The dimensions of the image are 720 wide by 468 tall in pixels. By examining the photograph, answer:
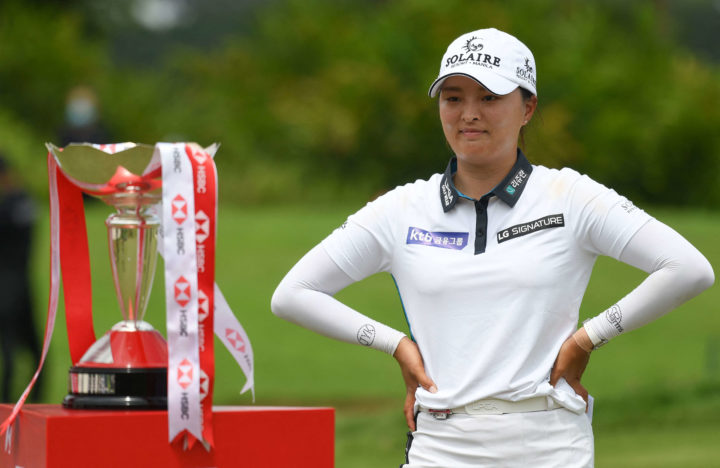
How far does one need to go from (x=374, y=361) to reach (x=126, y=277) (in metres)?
10.1

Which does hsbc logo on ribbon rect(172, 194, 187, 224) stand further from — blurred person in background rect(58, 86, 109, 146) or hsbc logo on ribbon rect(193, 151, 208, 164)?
blurred person in background rect(58, 86, 109, 146)

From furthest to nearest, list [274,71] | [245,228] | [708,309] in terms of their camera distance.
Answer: [274,71] < [245,228] < [708,309]

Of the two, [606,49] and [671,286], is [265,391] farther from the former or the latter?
[606,49]

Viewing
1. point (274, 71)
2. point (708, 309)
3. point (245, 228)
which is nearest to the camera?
point (708, 309)

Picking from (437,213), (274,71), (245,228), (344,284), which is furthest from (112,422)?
(274,71)

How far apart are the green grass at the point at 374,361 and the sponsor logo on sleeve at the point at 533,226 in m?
5.17

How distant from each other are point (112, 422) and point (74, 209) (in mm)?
574

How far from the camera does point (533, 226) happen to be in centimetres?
278

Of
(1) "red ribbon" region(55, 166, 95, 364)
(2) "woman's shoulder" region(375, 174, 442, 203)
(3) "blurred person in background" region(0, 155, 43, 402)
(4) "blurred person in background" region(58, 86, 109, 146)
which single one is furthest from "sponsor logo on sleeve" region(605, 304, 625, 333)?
(4) "blurred person in background" region(58, 86, 109, 146)

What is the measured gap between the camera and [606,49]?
87.2 feet

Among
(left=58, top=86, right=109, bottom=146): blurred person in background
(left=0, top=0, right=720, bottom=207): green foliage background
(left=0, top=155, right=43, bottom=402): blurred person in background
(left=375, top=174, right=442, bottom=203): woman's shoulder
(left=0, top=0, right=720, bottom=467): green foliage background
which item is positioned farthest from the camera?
(left=0, top=0, right=720, bottom=207): green foliage background

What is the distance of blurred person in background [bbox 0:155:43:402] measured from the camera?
851 cm

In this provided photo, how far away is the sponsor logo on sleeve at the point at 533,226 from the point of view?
9.09 ft

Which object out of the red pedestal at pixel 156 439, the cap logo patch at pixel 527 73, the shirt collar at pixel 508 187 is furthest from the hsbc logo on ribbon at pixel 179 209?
the cap logo patch at pixel 527 73
